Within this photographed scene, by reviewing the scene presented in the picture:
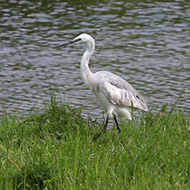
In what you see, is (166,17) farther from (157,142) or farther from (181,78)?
(157,142)

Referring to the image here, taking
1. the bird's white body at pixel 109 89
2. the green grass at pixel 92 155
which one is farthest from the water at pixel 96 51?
the green grass at pixel 92 155

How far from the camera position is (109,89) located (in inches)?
272

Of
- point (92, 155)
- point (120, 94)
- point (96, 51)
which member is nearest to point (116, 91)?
point (120, 94)

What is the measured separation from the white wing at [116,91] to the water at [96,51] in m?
0.70

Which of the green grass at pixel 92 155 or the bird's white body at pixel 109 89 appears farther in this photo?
the bird's white body at pixel 109 89

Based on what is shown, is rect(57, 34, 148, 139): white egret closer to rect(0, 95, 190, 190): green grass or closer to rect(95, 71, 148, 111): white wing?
rect(95, 71, 148, 111): white wing

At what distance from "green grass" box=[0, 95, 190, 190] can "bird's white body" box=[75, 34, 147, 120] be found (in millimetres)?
419

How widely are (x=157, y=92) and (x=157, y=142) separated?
382 centimetres

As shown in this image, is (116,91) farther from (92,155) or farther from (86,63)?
(92,155)

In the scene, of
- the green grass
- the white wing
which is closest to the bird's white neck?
the white wing

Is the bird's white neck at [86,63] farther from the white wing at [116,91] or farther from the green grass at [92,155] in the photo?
the green grass at [92,155]

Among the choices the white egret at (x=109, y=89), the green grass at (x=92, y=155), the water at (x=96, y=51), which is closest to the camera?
the green grass at (x=92, y=155)

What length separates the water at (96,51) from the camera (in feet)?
30.4

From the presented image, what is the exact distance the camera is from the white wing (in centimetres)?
690
